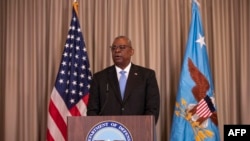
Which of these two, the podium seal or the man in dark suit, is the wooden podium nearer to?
the podium seal

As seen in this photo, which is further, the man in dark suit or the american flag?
the american flag

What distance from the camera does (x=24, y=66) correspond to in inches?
208

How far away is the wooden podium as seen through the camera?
2434 millimetres

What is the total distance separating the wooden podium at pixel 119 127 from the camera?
2.43 meters

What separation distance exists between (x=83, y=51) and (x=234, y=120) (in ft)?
6.86

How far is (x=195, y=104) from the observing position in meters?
4.64

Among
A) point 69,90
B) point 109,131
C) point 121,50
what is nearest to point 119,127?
point 109,131

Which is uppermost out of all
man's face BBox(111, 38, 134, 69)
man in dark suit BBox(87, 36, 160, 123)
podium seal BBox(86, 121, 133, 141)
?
man's face BBox(111, 38, 134, 69)

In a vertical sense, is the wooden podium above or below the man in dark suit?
below

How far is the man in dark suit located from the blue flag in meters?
0.89

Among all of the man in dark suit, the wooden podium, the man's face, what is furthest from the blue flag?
the wooden podium

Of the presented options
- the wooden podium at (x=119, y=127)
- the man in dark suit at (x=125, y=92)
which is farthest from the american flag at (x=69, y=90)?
the wooden podium at (x=119, y=127)

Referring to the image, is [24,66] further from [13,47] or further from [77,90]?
[77,90]

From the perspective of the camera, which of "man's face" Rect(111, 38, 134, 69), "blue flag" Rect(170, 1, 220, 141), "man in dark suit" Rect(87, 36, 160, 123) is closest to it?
"man in dark suit" Rect(87, 36, 160, 123)
